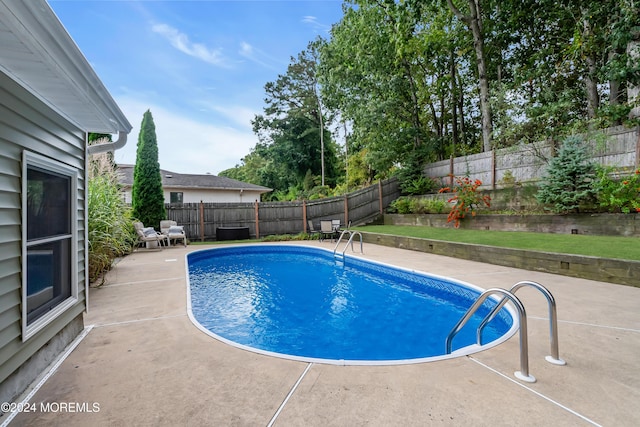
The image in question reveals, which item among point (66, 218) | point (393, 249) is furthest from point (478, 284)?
point (66, 218)

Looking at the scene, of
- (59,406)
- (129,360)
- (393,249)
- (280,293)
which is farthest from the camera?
(393,249)

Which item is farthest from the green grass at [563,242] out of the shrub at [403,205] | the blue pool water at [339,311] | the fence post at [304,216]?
the fence post at [304,216]

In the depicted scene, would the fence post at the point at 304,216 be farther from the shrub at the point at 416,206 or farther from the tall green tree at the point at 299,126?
the tall green tree at the point at 299,126

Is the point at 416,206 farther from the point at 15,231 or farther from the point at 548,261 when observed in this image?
the point at 15,231

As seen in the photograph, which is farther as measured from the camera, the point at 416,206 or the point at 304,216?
the point at 304,216

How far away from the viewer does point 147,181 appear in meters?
11.1

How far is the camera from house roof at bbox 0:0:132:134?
1.52 meters

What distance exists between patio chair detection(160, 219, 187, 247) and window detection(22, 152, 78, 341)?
25.7ft

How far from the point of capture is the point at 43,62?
1919 millimetres

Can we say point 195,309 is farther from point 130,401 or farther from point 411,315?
point 411,315

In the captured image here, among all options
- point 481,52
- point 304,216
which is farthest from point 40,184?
point 481,52

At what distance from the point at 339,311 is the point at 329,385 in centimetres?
261

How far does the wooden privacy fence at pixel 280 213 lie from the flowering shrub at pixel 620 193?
319 inches

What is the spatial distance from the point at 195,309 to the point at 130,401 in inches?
112
